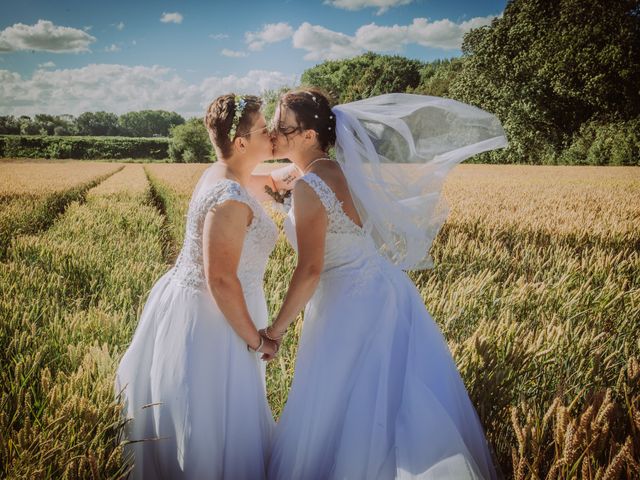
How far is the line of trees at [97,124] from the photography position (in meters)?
67.1

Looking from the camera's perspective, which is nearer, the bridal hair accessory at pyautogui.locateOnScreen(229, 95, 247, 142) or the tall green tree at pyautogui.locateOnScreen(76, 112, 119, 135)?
the bridal hair accessory at pyautogui.locateOnScreen(229, 95, 247, 142)

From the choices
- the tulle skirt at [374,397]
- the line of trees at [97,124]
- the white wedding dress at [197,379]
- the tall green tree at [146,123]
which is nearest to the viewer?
the tulle skirt at [374,397]

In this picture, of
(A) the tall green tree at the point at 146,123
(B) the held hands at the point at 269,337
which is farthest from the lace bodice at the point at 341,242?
(A) the tall green tree at the point at 146,123

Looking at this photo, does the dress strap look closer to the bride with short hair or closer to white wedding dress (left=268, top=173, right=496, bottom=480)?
the bride with short hair

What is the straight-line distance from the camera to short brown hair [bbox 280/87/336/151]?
2.20 meters

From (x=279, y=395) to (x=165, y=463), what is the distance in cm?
106

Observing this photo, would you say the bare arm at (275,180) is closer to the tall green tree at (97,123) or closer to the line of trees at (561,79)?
the line of trees at (561,79)

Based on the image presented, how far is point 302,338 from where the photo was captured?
234 cm

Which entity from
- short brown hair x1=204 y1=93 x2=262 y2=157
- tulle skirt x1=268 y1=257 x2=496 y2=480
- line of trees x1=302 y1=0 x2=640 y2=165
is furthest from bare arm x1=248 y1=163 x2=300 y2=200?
line of trees x1=302 y1=0 x2=640 y2=165

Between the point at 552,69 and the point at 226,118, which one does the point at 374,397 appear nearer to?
the point at 226,118

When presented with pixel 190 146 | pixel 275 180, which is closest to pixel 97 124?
pixel 190 146

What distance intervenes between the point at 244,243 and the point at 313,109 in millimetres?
879

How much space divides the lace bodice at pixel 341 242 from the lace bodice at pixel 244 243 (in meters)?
0.21

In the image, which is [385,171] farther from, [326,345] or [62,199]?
[62,199]
